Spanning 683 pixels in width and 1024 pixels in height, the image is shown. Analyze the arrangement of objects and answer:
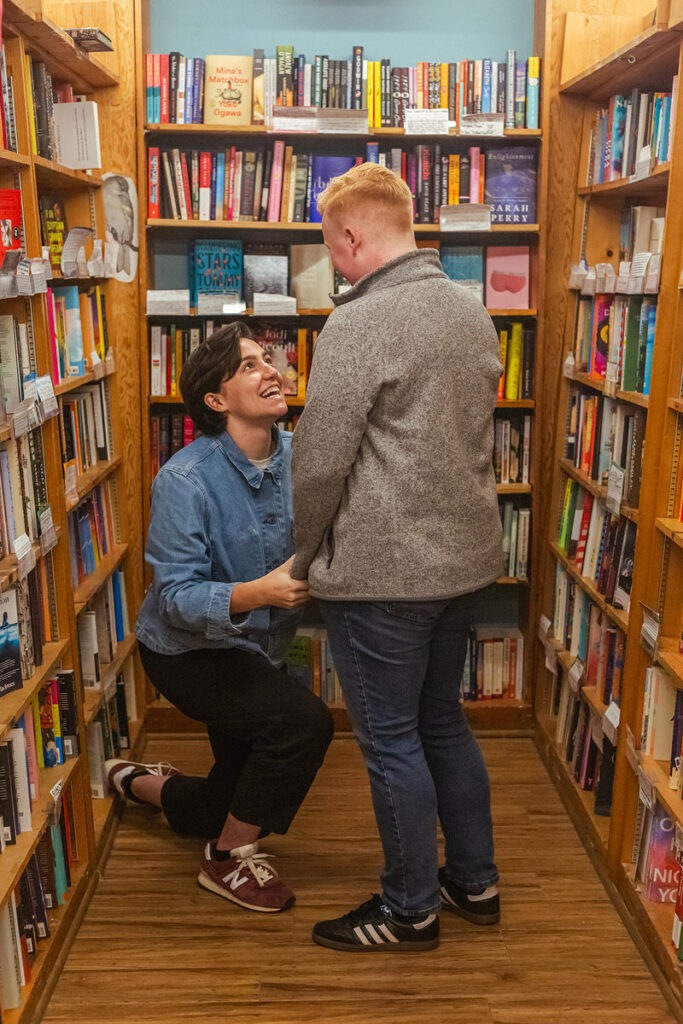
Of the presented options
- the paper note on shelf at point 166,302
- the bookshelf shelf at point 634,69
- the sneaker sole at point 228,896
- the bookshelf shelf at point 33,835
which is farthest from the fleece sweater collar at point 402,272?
the sneaker sole at point 228,896

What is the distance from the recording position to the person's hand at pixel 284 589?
2.12m

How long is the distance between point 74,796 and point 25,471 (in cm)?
82

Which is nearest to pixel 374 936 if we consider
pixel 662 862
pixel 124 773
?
pixel 662 862

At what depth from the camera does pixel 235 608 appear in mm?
2229

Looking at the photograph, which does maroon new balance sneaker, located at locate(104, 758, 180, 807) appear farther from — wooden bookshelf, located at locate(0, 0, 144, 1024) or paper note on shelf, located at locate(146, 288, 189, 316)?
paper note on shelf, located at locate(146, 288, 189, 316)

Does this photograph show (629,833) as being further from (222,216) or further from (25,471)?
(222,216)

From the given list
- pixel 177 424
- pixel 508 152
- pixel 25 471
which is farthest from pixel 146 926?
pixel 508 152

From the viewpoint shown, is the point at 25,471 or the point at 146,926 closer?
the point at 25,471

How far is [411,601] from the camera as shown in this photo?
6.45 feet

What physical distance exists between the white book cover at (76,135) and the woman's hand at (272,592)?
42.8 inches

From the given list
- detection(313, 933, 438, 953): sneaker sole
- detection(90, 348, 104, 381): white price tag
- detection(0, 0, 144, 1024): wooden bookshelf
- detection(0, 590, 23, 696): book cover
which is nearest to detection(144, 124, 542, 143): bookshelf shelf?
detection(0, 0, 144, 1024): wooden bookshelf

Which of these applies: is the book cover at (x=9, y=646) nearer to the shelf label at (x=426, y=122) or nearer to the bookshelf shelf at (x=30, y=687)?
the bookshelf shelf at (x=30, y=687)

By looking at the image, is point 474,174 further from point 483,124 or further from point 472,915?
point 472,915

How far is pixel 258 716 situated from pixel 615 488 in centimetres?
102
